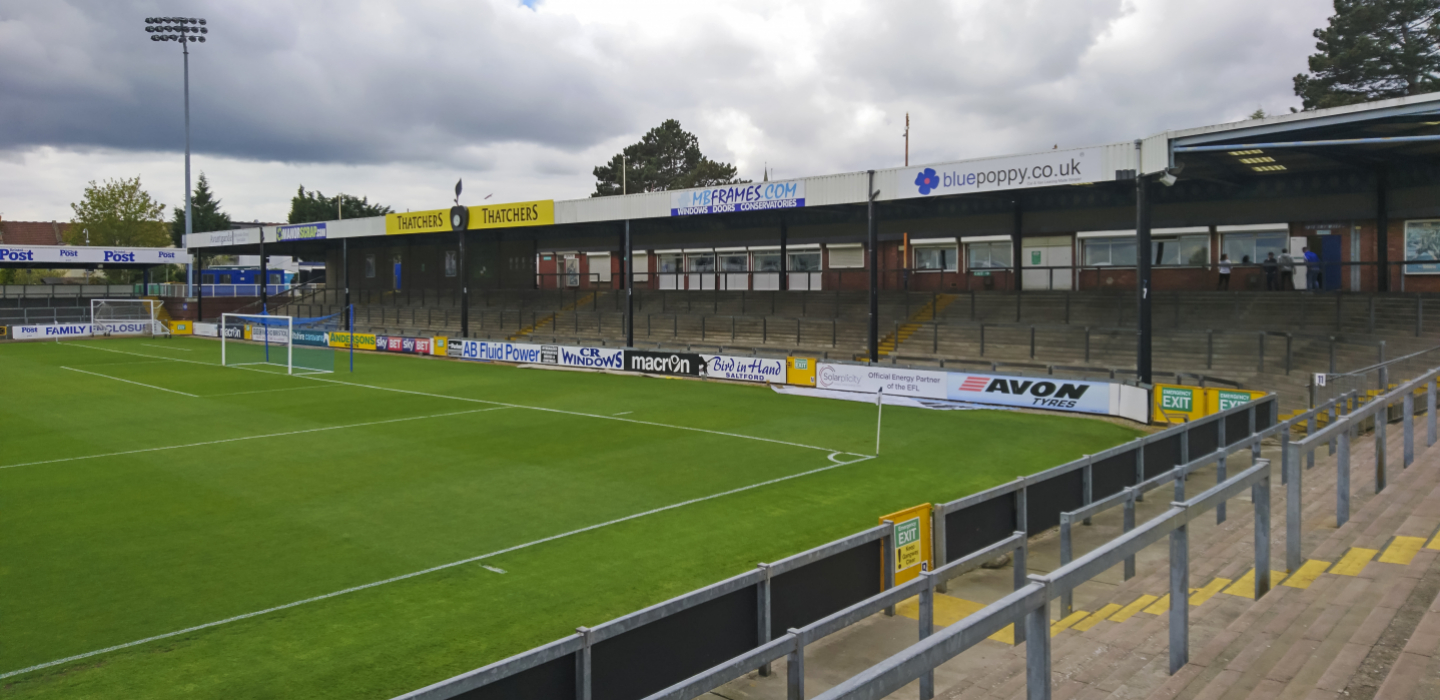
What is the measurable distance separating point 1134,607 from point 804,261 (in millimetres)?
43762

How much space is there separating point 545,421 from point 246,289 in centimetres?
5817

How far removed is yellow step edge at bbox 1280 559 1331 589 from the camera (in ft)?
22.5

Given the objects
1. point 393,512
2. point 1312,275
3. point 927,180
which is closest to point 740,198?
point 927,180

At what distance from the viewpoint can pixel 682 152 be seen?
334ft

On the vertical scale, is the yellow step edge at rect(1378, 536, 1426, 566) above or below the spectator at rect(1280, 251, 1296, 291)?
below

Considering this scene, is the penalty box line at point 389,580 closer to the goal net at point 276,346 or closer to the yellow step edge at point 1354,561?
the yellow step edge at point 1354,561

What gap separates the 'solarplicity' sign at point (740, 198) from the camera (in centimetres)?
3362

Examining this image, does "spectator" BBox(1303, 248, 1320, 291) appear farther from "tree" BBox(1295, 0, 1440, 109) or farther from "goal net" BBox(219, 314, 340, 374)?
"goal net" BBox(219, 314, 340, 374)

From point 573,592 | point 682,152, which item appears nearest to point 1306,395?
point 573,592

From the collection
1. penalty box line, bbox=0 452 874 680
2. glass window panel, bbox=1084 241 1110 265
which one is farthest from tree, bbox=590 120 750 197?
penalty box line, bbox=0 452 874 680

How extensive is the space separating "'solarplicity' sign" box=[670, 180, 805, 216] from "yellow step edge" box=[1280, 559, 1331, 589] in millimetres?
26942

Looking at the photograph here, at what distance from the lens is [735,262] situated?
53656 mm

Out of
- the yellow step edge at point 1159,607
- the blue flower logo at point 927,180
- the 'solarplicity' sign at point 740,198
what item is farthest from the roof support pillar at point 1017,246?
the yellow step edge at point 1159,607

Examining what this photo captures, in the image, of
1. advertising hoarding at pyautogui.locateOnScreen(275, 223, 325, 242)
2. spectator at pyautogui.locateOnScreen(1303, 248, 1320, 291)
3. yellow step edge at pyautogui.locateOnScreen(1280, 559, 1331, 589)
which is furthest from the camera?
advertising hoarding at pyautogui.locateOnScreen(275, 223, 325, 242)
